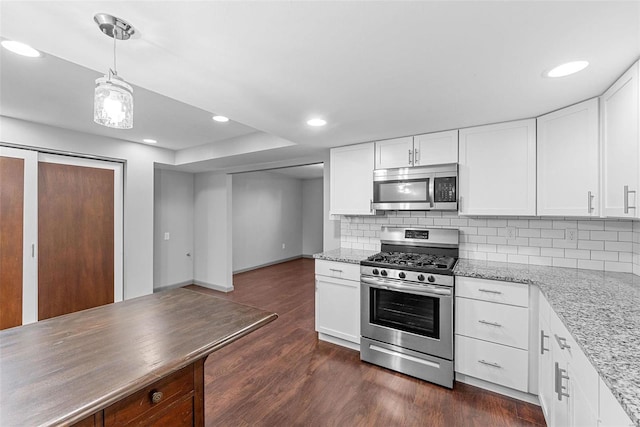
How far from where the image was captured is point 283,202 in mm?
7863

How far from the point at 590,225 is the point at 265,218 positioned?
609 centimetres

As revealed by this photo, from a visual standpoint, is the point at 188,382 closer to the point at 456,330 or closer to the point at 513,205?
the point at 456,330

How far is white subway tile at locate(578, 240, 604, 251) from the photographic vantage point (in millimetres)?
2262

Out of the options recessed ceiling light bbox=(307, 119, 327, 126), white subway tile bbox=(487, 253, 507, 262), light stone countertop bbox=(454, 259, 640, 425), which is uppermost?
recessed ceiling light bbox=(307, 119, 327, 126)

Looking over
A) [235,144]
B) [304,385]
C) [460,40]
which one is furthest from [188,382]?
[235,144]

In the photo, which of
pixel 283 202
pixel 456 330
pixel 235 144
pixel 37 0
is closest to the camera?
pixel 37 0

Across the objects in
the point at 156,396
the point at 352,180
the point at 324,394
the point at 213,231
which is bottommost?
the point at 324,394

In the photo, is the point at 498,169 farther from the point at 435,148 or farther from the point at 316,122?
the point at 316,122

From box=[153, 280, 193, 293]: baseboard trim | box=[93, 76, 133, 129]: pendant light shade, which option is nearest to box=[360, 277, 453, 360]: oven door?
box=[93, 76, 133, 129]: pendant light shade

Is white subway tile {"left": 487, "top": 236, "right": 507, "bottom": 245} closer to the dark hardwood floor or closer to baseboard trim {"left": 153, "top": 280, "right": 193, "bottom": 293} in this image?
the dark hardwood floor

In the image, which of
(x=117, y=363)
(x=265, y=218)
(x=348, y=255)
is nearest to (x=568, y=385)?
(x=117, y=363)

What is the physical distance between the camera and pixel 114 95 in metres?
1.25

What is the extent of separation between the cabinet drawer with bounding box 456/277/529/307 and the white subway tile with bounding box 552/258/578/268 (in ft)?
2.20

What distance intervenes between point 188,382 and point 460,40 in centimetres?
203
